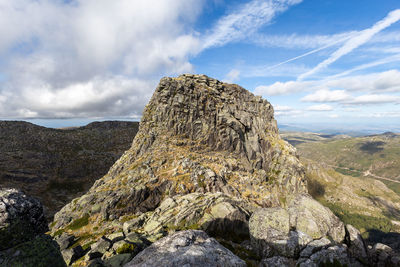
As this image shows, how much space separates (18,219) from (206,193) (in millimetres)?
33564

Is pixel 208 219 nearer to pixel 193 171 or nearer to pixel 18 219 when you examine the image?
pixel 18 219

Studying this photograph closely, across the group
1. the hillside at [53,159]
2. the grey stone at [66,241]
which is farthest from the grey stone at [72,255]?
the hillside at [53,159]

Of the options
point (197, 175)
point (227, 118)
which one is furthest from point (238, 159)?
point (197, 175)

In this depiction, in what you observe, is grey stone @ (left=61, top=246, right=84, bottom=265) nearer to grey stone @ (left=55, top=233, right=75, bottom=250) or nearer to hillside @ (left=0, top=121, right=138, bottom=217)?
grey stone @ (left=55, top=233, right=75, bottom=250)

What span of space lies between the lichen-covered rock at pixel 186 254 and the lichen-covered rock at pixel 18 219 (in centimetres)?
896

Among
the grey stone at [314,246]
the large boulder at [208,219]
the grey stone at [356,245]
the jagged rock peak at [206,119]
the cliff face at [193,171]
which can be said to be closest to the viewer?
the grey stone at [314,246]

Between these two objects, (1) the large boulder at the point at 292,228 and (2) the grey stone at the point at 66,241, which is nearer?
(1) the large boulder at the point at 292,228

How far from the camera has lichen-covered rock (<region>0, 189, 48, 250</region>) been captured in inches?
518

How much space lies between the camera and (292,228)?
21.6 meters

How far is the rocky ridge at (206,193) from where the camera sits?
20.6 metres

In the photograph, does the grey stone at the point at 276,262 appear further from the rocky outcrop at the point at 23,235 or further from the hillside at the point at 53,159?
the hillside at the point at 53,159

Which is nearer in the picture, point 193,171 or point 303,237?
point 303,237

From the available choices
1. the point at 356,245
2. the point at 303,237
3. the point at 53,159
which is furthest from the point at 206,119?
the point at 53,159

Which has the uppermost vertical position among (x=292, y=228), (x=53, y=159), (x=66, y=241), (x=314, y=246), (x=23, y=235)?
(x=23, y=235)
